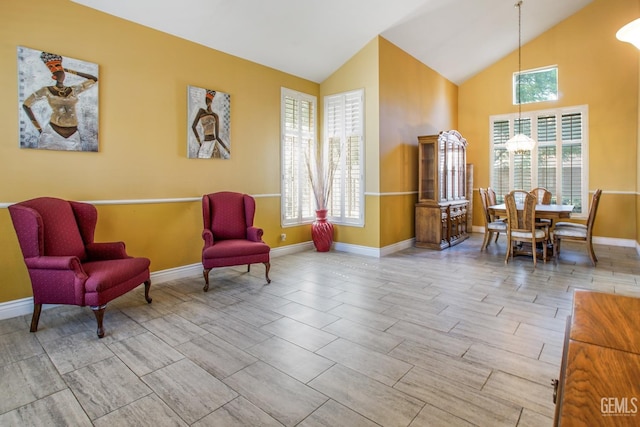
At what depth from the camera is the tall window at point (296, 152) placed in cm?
572

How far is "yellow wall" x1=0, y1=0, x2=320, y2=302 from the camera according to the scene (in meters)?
3.20

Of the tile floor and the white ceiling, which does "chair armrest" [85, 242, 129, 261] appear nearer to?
the tile floor

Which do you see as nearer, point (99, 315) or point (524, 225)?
point (99, 315)

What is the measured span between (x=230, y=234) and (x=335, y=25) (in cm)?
328

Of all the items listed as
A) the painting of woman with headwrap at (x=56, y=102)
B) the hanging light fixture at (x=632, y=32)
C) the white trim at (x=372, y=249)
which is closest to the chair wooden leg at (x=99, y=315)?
the painting of woman with headwrap at (x=56, y=102)

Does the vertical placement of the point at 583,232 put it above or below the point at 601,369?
below

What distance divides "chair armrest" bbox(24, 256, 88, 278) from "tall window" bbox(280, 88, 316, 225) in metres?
3.25

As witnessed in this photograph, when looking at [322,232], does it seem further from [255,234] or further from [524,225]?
[524,225]

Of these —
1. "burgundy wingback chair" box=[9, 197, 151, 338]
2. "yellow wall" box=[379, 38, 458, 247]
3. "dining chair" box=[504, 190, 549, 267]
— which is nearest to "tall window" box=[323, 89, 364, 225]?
"yellow wall" box=[379, 38, 458, 247]

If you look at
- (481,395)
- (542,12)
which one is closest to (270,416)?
(481,395)

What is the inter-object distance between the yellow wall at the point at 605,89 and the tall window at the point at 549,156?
0.16 metres

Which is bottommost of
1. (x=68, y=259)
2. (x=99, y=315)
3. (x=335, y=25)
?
(x=99, y=315)

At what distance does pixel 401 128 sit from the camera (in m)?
6.11

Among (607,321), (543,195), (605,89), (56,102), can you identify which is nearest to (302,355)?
(607,321)
